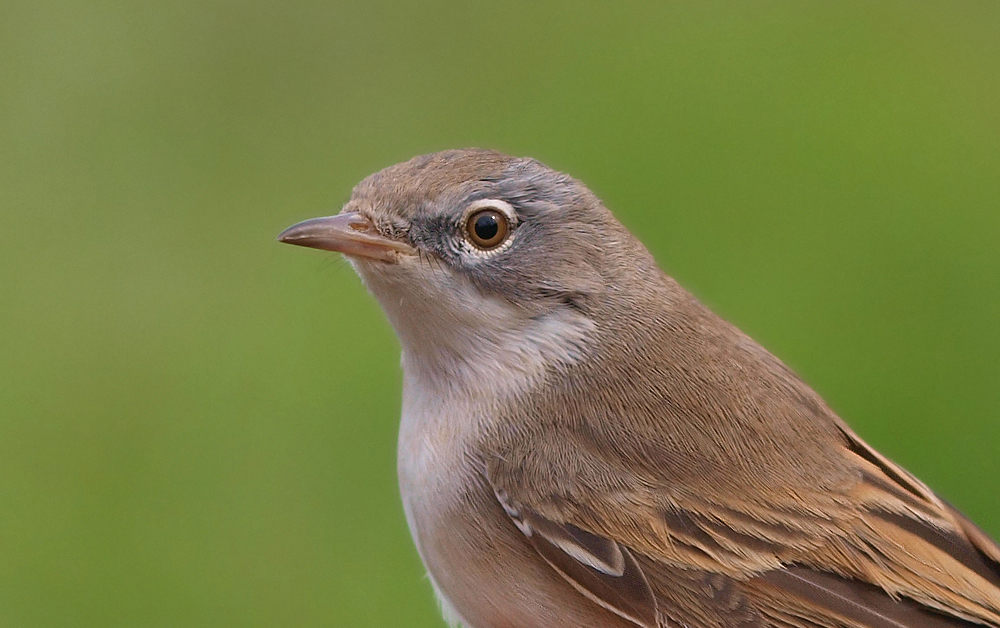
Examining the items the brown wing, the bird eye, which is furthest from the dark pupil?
the brown wing

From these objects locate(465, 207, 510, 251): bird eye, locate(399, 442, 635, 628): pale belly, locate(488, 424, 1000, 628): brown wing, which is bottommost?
locate(399, 442, 635, 628): pale belly

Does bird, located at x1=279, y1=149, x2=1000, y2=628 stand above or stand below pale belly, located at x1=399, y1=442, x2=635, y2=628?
above

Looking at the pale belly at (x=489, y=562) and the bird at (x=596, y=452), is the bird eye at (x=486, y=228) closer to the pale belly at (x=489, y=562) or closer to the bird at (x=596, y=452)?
the bird at (x=596, y=452)

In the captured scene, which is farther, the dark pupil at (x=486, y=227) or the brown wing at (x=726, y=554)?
the dark pupil at (x=486, y=227)

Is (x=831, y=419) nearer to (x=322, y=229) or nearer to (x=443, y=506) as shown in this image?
(x=443, y=506)

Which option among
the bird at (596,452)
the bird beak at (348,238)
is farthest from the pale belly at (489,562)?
the bird beak at (348,238)

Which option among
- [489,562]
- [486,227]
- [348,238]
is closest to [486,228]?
[486,227]

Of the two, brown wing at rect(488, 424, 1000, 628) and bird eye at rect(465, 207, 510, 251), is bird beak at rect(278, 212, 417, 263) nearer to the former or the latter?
bird eye at rect(465, 207, 510, 251)
